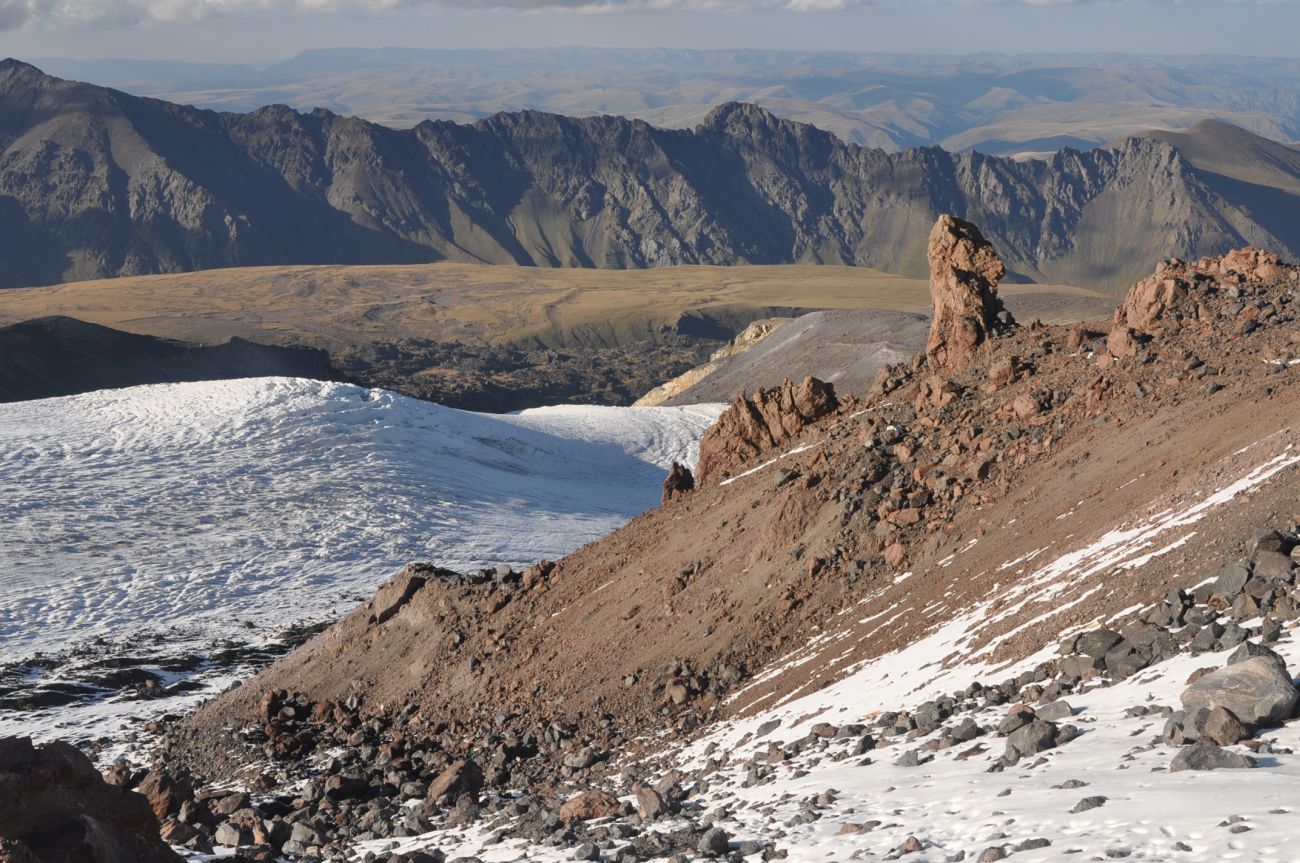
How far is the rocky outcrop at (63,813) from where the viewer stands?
10375 millimetres

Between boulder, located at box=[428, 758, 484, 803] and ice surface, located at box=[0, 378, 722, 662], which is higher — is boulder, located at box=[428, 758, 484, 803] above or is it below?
above

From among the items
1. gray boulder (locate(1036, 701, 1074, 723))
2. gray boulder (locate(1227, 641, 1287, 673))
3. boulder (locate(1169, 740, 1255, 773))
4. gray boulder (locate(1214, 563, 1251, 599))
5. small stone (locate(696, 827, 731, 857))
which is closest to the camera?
boulder (locate(1169, 740, 1255, 773))

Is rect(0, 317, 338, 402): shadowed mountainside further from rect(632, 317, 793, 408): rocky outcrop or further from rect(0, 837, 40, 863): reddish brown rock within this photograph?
rect(0, 837, 40, 863): reddish brown rock

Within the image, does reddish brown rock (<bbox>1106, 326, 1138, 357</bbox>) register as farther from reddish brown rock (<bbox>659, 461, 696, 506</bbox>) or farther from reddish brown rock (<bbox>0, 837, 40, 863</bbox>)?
reddish brown rock (<bbox>0, 837, 40, 863</bbox>)

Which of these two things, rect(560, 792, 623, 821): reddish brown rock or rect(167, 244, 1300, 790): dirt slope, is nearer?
rect(560, 792, 623, 821): reddish brown rock

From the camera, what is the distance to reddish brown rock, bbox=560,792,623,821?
12.8m

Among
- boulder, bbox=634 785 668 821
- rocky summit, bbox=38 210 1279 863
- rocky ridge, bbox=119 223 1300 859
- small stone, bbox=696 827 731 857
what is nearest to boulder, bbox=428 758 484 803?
rocky summit, bbox=38 210 1279 863

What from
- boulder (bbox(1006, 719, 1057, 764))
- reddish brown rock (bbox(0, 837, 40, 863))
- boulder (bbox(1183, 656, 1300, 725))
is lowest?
reddish brown rock (bbox(0, 837, 40, 863))

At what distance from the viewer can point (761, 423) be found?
26.6 metres

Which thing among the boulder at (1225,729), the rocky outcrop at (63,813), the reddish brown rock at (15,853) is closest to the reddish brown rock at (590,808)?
the rocky outcrop at (63,813)

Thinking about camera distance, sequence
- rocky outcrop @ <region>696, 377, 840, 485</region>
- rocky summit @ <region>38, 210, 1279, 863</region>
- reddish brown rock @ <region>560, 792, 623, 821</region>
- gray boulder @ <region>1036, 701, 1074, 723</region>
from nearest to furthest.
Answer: rocky summit @ <region>38, 210, 1279, 863</region> < gray boulder @ <region>1036, 701, 1074, 723</region> < reddish brown rock @ <region>560, 792, 623, 821</region> < rocky outcrop @ <region>696, 377, 840, 485</region>

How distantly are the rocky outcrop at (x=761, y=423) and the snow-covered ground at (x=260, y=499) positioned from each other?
14.3 metres

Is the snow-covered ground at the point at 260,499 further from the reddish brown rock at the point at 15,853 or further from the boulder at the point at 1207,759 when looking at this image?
the boulder at the point at 1207,759

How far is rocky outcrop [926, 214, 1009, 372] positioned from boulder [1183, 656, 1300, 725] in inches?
561
